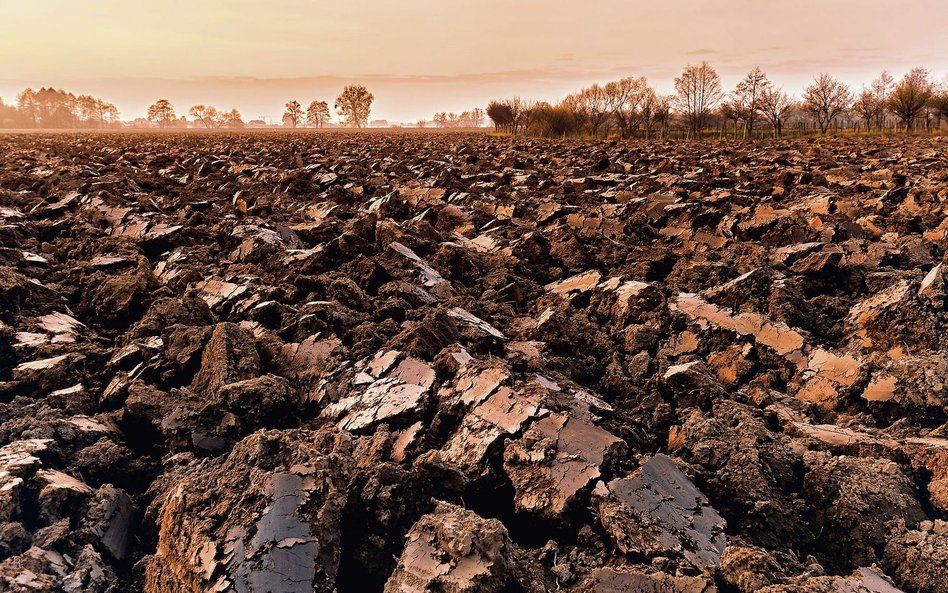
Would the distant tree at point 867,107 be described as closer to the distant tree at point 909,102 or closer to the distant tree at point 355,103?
the distant tree at point 909,102

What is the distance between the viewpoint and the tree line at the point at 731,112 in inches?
1752

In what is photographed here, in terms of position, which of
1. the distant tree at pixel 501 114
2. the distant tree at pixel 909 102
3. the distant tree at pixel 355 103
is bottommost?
the distant tree at pixel 909 102

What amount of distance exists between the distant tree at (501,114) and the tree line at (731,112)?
0.37 ft

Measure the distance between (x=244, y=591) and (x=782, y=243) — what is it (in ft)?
20.1

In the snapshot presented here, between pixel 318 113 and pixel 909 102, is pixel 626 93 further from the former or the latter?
pixel 318 113

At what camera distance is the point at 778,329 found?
3762mm

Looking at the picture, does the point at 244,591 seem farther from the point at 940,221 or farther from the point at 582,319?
the point at 940,221

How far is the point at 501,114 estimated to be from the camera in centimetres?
6175

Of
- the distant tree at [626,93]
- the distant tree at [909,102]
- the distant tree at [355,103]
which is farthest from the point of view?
the distant tree at [355,103]

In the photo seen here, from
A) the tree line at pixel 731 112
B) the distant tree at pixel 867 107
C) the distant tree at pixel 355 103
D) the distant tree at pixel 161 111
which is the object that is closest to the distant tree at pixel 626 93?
the tree line at pixel 731 112

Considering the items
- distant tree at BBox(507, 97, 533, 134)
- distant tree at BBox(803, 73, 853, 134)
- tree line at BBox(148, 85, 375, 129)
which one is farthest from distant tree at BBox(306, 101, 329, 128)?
distant tree at BBox(803, 73, 853, 134)

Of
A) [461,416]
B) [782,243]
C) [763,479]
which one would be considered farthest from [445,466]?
[782,243]

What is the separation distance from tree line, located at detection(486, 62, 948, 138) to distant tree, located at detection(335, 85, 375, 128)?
→ 63.1 m

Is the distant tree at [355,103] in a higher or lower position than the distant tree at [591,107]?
higher
